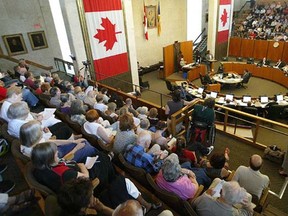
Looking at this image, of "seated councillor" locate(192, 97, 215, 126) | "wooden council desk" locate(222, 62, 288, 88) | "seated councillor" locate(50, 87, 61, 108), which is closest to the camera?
"seated councillor" locate(192, 97, 215, 126)

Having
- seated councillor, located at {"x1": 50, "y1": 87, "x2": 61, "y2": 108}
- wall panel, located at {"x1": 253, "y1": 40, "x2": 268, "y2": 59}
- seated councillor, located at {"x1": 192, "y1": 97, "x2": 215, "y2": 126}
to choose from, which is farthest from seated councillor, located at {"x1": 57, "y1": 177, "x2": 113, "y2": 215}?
wall panel, located at {"x1": 253, "y1": 40, "x2": 268, "y2": 59}

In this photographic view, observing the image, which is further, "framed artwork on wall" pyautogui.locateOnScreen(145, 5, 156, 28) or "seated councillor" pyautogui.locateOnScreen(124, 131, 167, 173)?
"framed artwork on wall" pyautogui.locateOnScreen(145, 5, 156, 28)

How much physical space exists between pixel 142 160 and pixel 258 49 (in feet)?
42.9

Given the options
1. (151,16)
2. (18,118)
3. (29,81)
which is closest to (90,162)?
(18,118)

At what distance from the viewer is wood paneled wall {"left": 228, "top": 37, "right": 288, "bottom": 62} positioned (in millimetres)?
11695

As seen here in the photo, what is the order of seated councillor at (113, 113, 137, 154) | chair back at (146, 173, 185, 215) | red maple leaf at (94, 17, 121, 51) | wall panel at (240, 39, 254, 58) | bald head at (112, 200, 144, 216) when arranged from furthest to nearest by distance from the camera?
wall panel at (240, 39, 254, 58) → red maple leaf at (94, 17, 121, 51) → seated councillor at (113, 113, 137, 154) → chair back at (146, 173, 185, 215) → bald head at (112, 200, 144, 216)

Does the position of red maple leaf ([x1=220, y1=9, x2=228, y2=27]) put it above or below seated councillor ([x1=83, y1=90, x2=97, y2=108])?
above

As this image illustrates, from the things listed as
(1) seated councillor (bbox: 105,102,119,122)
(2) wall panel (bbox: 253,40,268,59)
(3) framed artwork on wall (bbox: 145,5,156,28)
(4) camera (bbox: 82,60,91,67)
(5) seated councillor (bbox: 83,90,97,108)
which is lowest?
(2) wall panel (bbox: 253,40,268,59)

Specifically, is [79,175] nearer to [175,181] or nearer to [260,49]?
[175,181]

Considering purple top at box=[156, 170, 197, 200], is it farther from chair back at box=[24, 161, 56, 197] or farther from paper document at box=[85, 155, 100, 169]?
chair back at box=[24, 161, 56, 197]

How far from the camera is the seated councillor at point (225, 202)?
72.6 inches

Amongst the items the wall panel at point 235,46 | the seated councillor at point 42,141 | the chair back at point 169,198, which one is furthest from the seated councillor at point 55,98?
the wall panel at point 235,46

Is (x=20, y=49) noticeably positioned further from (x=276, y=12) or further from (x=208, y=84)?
(x=276, y=12)

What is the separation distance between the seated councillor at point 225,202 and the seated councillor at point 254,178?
0.50 meters
